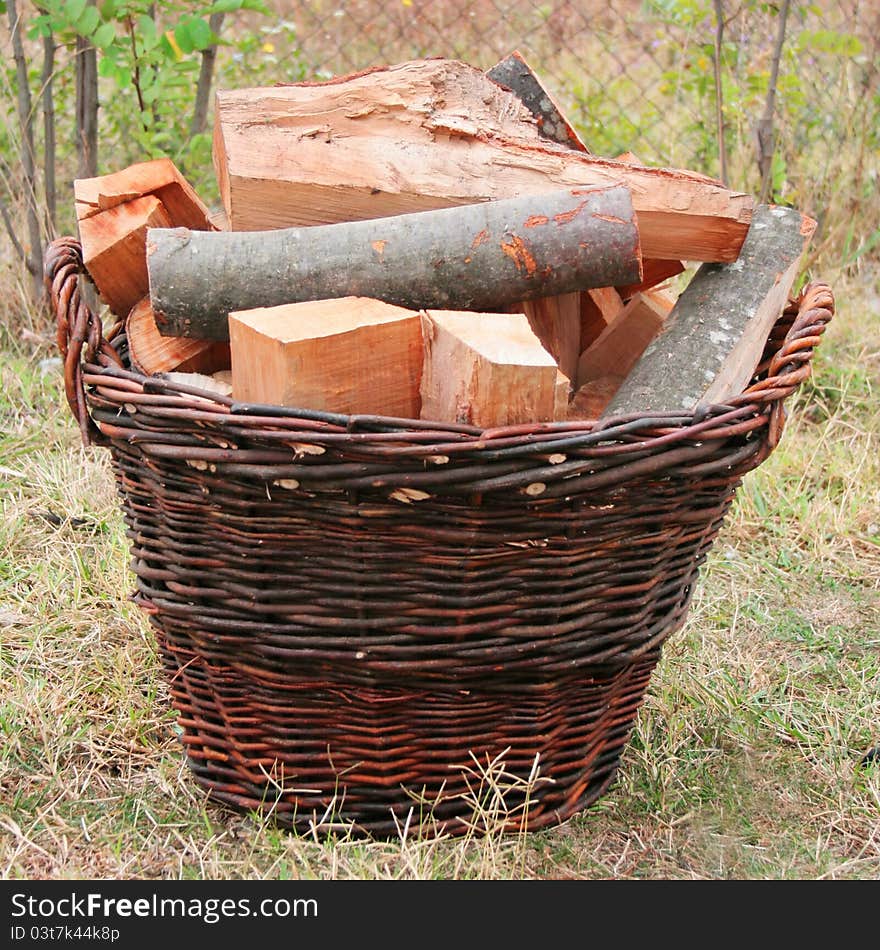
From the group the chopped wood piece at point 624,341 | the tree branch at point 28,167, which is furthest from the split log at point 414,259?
Result: the tree branch at point 28,167

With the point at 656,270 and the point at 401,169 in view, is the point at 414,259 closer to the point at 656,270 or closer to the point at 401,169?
the point at 401,169

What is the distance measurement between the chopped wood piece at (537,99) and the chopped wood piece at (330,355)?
732 millimetres

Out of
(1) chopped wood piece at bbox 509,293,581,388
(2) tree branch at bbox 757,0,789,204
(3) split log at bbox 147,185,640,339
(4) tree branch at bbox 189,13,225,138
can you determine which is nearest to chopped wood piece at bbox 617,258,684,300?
(1) chopped wood piece at bbox 509,293,581,388

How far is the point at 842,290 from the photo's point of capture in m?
3.78

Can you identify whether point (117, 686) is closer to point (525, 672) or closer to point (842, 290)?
point (525, 672)

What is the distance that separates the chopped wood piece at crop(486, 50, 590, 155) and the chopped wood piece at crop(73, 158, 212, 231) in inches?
23.6

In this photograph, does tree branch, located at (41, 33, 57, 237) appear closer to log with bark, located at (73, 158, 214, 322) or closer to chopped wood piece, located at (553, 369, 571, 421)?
log with bark, located at (73, 158, 214, 322)

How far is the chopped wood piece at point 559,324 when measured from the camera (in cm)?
178

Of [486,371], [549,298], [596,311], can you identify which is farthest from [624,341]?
[486,371]

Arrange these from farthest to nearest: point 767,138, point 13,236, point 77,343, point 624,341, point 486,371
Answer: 1. point 767,138
2. point 13,236
3. point 624,341
4. point 77,343
5. point 486,371

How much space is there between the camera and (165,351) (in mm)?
1704

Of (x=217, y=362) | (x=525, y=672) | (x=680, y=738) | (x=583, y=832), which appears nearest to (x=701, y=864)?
(x=583, y=832)

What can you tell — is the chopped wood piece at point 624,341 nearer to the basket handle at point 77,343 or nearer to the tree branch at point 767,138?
the basket handle at point 77,343

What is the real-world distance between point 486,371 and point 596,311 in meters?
0.67
